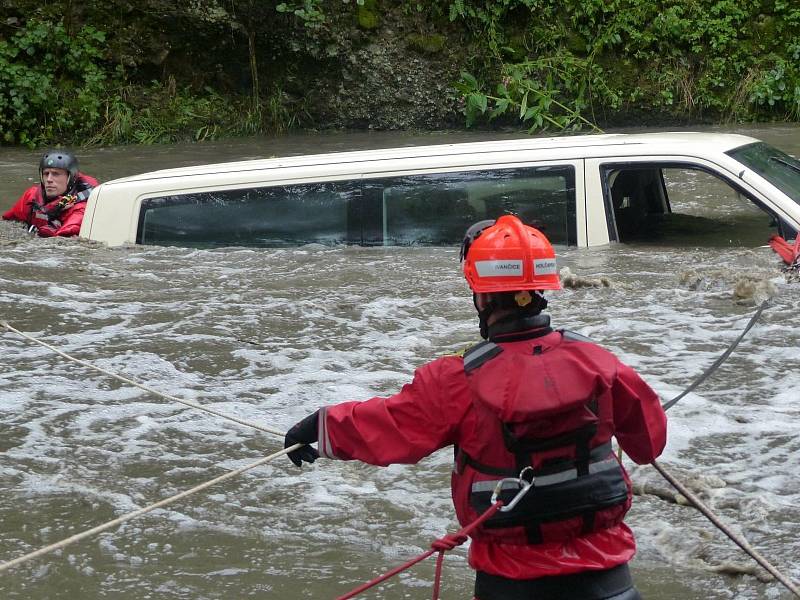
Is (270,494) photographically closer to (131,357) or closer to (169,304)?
(131,357)

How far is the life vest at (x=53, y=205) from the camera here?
8992 mm

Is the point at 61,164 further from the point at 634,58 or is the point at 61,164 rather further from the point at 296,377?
the point at 634,58

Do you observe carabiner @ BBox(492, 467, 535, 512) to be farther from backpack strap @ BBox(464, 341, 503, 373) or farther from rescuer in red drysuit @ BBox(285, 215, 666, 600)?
backpack strap @ BBox(464, 341, 503, 373)

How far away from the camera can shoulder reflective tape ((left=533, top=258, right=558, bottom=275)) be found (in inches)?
109

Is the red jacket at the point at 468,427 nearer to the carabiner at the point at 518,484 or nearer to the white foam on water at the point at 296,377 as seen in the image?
the carabiner at the point at 518,484

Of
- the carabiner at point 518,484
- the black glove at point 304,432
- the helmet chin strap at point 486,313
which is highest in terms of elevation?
the helmet chin strap at point 486,313

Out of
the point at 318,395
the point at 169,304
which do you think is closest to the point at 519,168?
the point at 318,395

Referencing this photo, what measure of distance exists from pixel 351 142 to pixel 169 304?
838 cm

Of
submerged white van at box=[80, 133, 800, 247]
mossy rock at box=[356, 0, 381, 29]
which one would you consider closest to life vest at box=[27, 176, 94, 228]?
submerged white van at box=[80, 133, 800, 247]

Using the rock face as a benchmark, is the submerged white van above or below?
below

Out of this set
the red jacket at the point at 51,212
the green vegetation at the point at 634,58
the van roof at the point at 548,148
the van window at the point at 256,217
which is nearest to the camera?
the van roof at the point at 548,148

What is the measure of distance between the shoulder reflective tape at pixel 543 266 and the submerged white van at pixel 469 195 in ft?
12.9

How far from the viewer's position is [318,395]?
18.9 feet

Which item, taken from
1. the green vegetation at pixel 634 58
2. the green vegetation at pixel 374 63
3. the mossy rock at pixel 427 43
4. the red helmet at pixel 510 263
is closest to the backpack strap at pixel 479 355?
the red helmet at pixel 510 263
